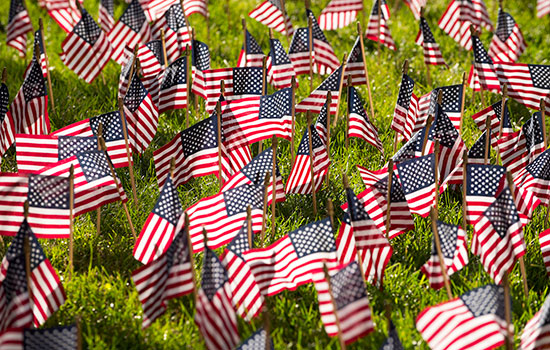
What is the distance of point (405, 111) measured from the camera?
7258 millimetres

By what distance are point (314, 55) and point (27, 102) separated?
9.67 feet

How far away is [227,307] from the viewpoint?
471cm

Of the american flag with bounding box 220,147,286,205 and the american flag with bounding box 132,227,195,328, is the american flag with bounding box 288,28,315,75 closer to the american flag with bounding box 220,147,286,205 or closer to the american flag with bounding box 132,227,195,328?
the american flag with bounding box 220,147,286,205

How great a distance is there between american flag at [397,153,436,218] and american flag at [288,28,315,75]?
279cm

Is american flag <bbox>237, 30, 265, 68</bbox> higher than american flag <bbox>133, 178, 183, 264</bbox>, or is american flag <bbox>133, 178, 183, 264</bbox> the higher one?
american flag <bbox>237, 30, 265, 68</bbox>

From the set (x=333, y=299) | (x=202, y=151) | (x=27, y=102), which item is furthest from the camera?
(x=27, y=102)

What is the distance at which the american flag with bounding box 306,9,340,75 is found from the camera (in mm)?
8367

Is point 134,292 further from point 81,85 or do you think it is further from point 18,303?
point 81,85

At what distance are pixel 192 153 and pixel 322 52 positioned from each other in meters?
2.50

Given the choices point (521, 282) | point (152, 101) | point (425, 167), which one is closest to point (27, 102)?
point (152, 101)

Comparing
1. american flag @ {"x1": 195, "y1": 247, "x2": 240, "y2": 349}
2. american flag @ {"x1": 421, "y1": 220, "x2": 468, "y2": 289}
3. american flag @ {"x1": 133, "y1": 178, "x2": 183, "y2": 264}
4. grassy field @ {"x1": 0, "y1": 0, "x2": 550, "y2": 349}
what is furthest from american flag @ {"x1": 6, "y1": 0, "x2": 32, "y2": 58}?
american flag @ {"x1": 421, "y1": 220, "x2": 468, "y2": 289}

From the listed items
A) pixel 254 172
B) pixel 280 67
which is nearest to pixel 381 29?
pixel 280 67

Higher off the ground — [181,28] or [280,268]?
[181,28]

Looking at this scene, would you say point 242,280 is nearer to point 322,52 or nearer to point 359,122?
point 359,122
